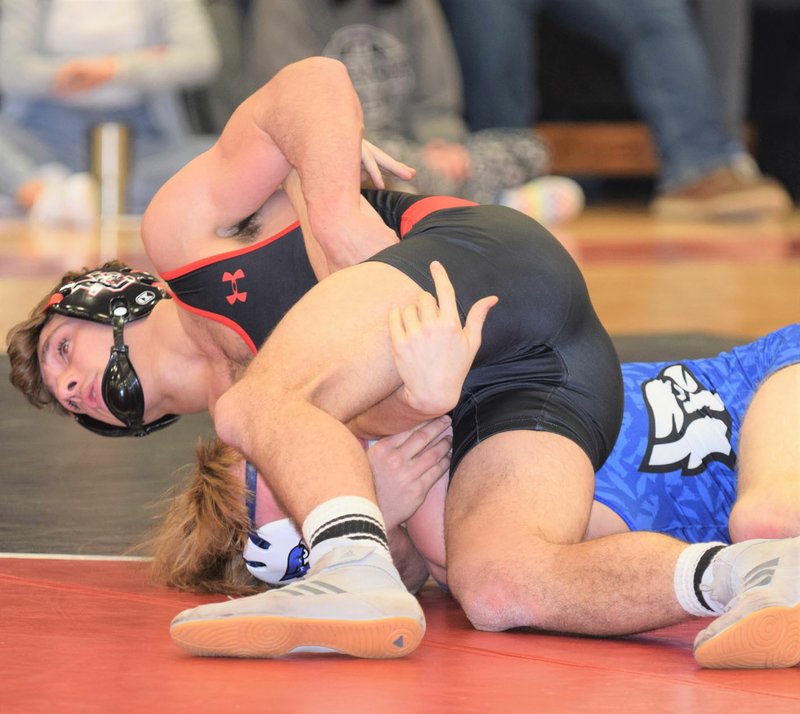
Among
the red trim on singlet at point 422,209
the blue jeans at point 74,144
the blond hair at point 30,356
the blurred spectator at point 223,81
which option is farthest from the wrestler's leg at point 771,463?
the blurred spectator at point 223,81

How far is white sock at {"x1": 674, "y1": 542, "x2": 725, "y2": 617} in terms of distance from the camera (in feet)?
5.24

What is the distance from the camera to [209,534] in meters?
1.97

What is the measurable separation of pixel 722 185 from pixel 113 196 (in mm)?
2948

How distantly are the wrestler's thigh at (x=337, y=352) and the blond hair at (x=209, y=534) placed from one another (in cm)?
23

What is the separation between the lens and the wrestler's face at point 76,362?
2.44 meters

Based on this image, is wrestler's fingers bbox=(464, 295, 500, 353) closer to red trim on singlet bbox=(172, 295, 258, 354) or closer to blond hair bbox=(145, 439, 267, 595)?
blond hair bbox=(145, 439, 267, 595)

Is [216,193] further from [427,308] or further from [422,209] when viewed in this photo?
[427,308]

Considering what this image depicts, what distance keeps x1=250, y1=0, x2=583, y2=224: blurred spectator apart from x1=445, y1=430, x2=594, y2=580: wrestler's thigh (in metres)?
4.07

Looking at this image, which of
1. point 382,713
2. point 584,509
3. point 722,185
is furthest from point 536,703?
point 722,185

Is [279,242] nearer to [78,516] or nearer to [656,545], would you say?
[78,516]

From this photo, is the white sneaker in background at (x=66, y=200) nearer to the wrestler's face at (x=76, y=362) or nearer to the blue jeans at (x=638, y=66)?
the blue jeans at (x=638, y=66)

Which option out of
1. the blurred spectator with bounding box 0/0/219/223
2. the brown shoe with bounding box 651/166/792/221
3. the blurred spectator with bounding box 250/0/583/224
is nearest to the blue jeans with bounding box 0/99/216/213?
the blurred spectator with bounding box 0/0/219/223

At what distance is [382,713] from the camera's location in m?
1.40

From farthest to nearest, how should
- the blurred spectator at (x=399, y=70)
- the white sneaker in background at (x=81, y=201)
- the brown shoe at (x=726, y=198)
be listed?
the brown shoe at (x=726, y=198) < the white sneaker in background at (x=81, y=201) < the blurred spectator at (x=399, y=70)
